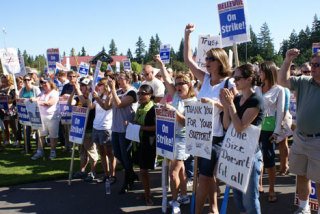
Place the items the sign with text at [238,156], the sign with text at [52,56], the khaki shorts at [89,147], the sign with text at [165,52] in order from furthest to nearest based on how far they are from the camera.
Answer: the sign with text at [165,52] → the sign with text at [52,56] → the khaki shorts at [89,147] → the sign with text at [238,156]

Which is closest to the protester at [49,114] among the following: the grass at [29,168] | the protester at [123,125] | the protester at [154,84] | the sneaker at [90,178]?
the grass at [29,168]

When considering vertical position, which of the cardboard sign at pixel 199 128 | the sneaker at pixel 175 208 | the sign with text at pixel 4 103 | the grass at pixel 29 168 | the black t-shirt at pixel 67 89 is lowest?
the sneaker at pixel 175 208

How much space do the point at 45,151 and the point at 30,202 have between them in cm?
436

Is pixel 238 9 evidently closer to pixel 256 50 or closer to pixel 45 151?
pixel 45 151

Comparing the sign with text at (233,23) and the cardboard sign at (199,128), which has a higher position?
the sign with text at (233,23)

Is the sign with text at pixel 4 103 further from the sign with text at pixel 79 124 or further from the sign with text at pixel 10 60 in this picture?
the sign with text at pixel 79 124

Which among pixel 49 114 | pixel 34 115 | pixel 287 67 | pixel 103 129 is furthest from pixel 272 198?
pixel 34 115

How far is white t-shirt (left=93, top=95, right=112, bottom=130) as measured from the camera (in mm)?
7368

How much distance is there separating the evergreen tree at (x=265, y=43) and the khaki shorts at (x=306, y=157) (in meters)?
101

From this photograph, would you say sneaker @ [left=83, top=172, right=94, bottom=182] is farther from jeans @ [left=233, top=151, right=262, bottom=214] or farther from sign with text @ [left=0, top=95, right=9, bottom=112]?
sign with text @ [left=0, top=95, right=9, bottom=112]

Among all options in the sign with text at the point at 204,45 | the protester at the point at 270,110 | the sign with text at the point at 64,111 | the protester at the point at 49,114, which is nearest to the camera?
the protester at the point at 270,110

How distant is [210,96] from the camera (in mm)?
4465

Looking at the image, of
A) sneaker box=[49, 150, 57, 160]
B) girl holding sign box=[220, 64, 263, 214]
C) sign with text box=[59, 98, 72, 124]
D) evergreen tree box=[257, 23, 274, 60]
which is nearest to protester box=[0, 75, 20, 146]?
sign with text box=[59, 98, 72, 124]

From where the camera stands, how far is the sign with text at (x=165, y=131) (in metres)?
5.42
